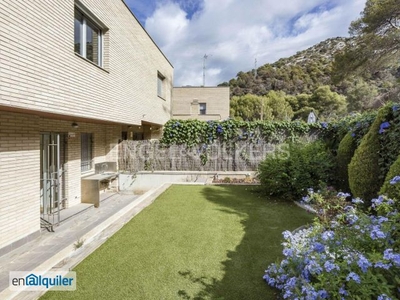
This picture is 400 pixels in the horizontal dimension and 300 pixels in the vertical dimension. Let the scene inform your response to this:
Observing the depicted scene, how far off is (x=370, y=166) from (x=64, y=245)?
642 cm

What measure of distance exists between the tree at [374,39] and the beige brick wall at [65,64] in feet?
40.7

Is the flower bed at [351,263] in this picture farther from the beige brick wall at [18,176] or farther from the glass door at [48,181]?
the glass door at [48,181]

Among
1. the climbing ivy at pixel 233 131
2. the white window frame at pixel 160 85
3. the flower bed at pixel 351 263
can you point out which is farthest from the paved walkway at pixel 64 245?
the white window frame at pixel 160 85

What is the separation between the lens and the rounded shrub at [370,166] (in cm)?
489

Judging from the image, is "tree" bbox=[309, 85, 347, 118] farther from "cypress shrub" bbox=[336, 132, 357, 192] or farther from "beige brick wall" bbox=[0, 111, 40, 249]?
"beige brick wall" bbox=[0, 111, 40, 249]

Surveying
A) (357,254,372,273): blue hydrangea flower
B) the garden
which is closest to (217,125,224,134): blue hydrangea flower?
the garden

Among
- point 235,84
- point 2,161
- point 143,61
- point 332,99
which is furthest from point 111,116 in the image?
point 235,84

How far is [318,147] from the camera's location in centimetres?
793

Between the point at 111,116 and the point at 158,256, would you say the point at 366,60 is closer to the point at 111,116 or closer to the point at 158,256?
the point at 111,116

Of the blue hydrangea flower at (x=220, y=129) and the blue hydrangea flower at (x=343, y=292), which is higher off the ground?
the blue hydrangea flower at (x=220, y=129)

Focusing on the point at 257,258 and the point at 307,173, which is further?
the point at 307,173

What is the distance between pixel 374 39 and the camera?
44.9ft

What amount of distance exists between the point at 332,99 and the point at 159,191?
112ft

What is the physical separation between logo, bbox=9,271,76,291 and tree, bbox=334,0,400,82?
17027 millimetres
